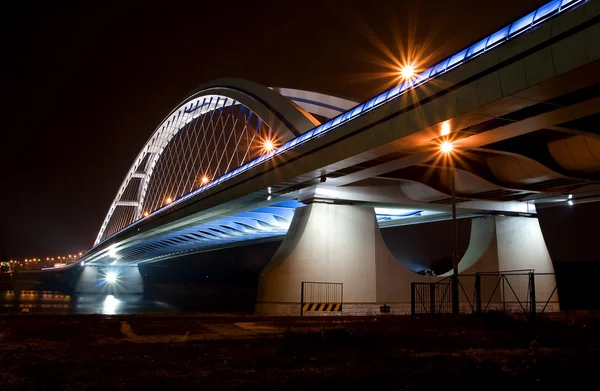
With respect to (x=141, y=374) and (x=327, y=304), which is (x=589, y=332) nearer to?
(x=141, y=374)

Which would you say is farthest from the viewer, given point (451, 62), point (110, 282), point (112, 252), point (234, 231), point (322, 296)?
point (110, 282)

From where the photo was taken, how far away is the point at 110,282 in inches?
4299

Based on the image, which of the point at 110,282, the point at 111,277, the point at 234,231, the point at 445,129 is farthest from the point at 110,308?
the point at 110,282

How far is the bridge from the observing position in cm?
1383

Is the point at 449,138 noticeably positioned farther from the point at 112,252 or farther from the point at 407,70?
the point at 112,252

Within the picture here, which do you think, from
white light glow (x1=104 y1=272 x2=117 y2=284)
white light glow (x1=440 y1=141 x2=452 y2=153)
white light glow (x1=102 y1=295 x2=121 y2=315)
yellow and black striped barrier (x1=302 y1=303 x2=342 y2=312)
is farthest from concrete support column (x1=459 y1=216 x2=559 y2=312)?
white light glow (x1=104 y1=272 x2=117 y2=284)

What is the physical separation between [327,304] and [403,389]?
63.1 ft

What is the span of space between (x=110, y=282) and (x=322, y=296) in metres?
92.0

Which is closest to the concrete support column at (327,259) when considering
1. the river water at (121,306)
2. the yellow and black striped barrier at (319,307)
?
the yellow and black striped barrier at (319,307)

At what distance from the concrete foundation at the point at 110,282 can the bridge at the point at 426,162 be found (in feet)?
209

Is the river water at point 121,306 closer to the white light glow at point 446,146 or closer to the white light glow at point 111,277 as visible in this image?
the white light glow at point 446,146

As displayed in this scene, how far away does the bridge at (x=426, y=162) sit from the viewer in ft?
45.4

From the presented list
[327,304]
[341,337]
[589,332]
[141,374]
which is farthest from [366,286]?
[141,374]

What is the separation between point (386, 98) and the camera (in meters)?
19.0
